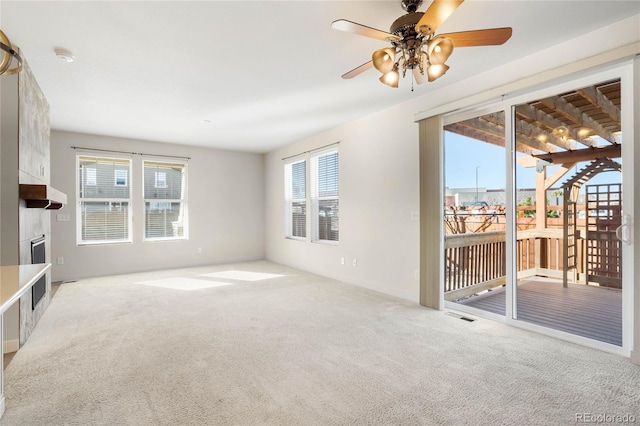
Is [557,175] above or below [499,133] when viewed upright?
below

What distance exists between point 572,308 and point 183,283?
16.8 ft

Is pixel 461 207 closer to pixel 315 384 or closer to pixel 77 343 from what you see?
pixel 315 384

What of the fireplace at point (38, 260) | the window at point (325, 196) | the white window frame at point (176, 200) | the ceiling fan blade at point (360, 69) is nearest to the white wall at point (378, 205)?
the window at point (325, 196)

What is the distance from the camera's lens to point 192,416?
180 centimetres

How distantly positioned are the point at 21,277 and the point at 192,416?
122 centimetres

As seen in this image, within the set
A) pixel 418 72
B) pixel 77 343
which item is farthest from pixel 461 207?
→ pixel 77 343

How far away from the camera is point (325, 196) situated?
584 cm

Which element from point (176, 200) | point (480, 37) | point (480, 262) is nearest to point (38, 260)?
point (176, 200)

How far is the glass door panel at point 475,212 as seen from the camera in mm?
3404

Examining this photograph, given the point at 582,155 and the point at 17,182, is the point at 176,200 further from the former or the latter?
the point at 582,155

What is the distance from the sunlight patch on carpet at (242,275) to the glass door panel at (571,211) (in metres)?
3.82

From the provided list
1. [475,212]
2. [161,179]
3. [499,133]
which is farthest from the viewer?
[161,179]

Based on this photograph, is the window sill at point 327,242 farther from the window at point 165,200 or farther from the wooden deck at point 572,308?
the window at point 165,200

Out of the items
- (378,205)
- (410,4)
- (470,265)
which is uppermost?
(410,4)
